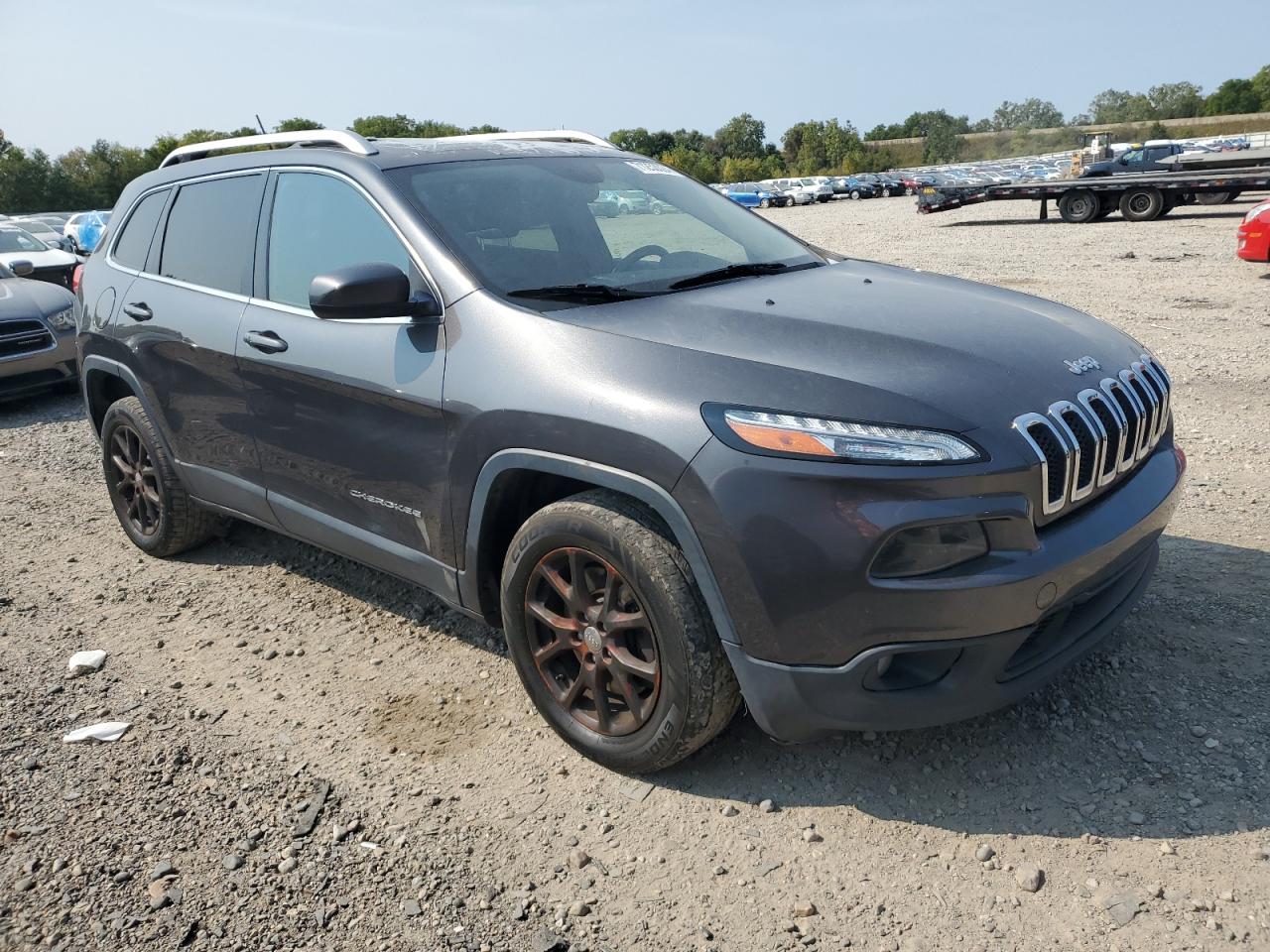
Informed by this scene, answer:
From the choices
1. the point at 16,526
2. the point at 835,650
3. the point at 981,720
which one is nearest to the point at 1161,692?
the point at 981,720

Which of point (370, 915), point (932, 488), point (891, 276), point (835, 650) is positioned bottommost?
point (370, 915)

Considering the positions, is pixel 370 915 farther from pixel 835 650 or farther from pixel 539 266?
pixel 539 266

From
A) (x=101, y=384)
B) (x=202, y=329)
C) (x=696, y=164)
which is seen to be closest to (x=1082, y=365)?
(x=202, y=329)

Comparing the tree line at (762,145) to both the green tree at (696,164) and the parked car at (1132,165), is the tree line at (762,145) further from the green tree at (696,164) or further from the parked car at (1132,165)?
the parked car at (1132,165)

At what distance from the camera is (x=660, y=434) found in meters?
2.55

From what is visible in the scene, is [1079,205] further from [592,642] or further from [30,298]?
[592,642]

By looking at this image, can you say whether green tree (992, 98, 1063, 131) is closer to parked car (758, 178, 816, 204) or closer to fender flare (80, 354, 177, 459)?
parked car (758, 178, 816, 204)

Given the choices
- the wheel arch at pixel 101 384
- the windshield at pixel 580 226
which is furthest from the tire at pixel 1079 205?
the wheel arch at pixel 101 384

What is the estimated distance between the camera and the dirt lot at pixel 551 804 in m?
2.42

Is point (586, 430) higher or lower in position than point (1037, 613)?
higher

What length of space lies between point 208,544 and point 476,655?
2078 mm

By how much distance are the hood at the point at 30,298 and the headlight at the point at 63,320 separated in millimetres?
32

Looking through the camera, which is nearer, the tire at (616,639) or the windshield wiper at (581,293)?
the tire at (616,639)

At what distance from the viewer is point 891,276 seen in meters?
3.68
